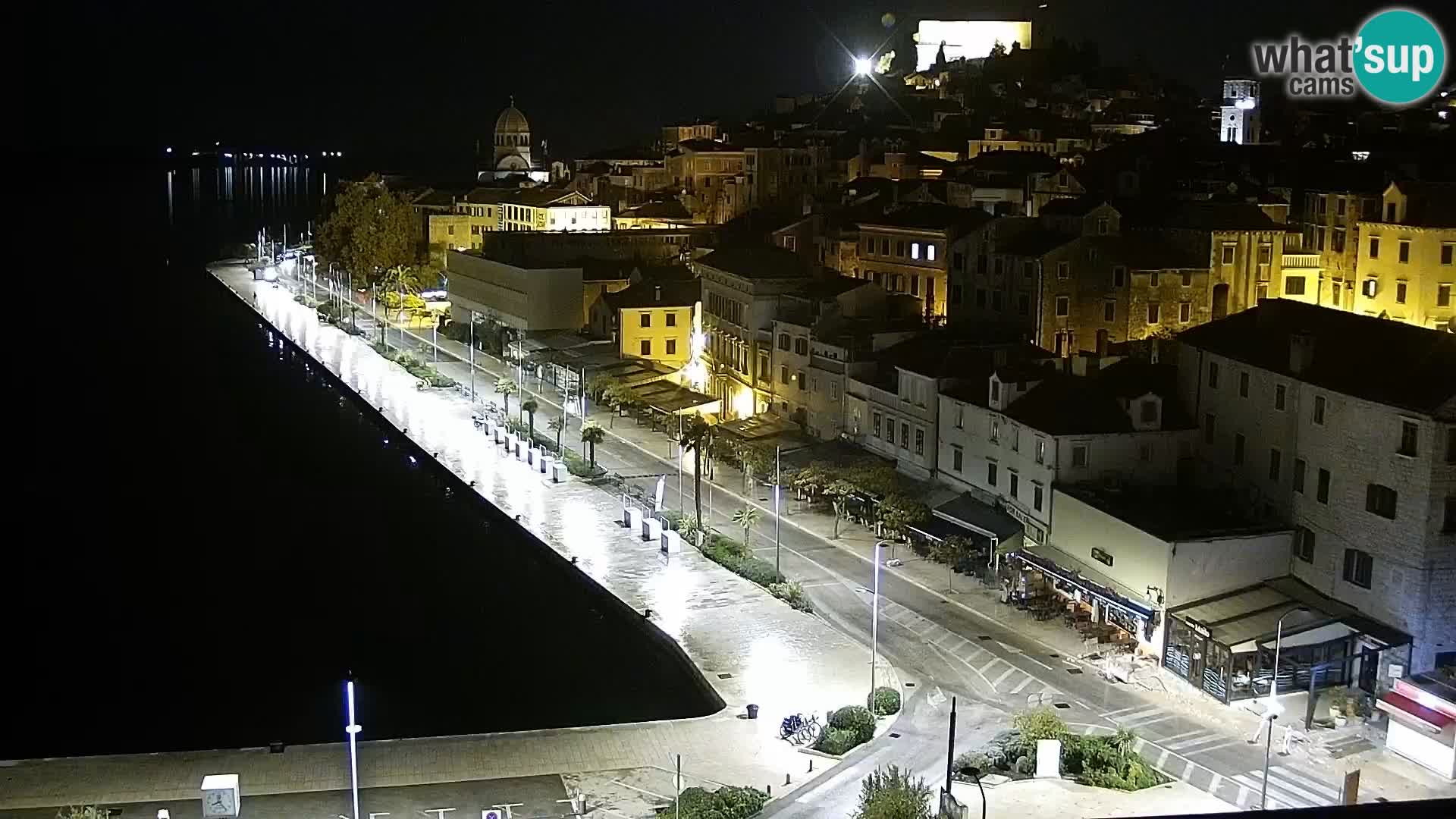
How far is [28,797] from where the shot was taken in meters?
19.8

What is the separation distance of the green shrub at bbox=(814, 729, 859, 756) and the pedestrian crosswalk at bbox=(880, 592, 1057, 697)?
337 cm

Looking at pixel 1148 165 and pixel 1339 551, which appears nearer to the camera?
pixel 1339 551

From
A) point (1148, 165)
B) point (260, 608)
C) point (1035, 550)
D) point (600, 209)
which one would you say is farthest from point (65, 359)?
point (1035, 550)

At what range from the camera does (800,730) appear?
72.4 ft

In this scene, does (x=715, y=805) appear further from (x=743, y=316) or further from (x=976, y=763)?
(x=743, y=316)

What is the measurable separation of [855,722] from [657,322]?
32740mm

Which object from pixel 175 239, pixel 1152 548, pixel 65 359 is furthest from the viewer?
pixel 175 239

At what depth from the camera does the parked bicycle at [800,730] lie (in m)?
21.9

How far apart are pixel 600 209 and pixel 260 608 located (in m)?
43.1

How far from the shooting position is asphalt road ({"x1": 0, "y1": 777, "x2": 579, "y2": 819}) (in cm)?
1923

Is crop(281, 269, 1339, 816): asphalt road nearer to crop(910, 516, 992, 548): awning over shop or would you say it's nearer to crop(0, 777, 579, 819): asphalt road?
crop(910, 516, 992, 548): awning over shop

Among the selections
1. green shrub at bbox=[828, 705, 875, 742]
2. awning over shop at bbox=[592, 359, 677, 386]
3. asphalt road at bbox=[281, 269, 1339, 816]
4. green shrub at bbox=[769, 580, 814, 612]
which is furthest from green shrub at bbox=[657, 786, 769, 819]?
awning over shop at bbox=[592, 359, 677, 386]

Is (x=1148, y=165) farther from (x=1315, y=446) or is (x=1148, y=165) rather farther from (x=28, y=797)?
(x=28, y=797)

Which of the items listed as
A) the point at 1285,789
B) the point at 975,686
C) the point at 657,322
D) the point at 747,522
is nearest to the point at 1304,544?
the point at 975,686
